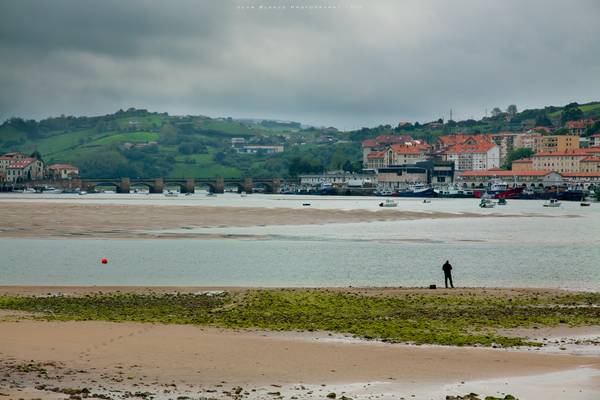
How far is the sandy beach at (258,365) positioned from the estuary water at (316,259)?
15.6 metres

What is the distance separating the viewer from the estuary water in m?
39.9

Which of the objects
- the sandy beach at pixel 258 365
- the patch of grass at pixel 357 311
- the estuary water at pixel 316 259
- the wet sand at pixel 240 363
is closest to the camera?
the sandy beach at pixel 258 365

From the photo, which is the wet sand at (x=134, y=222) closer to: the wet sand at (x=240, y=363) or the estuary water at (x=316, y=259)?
the estuary water at (x=316, y=259)

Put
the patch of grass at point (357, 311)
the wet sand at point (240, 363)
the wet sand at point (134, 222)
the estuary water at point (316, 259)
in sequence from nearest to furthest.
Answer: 1. the wet sand at point (240, 363)
2. the patch of grass at point (357, 311)
3. the estuary water at point (316, 259)
4. the wet sand at point (134, 222)

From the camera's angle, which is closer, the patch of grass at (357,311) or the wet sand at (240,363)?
the wet sand at (240,363)

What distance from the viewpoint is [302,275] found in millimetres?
42062

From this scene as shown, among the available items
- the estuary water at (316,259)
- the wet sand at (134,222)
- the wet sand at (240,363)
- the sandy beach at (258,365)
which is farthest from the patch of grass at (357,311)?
the wet sand at (134,222)

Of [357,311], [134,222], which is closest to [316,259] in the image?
[357,311]

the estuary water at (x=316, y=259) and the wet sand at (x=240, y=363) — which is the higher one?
the wet sand at (x=240, y=363)

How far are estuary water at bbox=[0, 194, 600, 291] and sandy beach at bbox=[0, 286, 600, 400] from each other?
15578 millimetres

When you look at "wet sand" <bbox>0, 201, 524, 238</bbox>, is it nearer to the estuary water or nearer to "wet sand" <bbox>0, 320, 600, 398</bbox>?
the estuary water

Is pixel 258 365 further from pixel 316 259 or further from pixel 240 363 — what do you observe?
pixel 316 259

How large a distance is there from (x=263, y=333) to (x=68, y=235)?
154 ft

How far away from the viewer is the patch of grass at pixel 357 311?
24.2 meters
